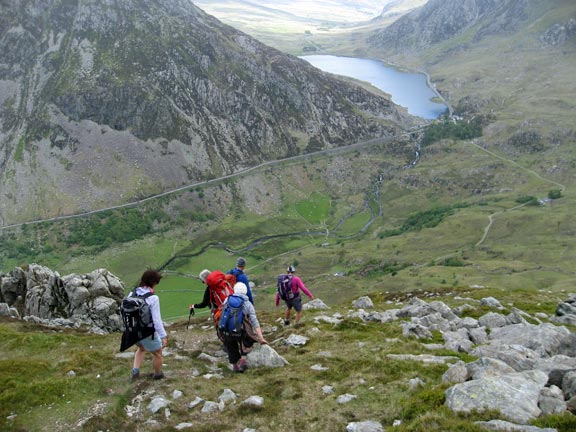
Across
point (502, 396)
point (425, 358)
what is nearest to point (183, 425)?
point (502, 396)

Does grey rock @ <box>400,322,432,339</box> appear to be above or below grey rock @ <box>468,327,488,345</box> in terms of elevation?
above

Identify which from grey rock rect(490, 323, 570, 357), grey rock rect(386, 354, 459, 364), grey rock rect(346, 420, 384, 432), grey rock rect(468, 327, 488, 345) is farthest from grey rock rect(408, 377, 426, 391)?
grey rock rect(468, 327, 488, 345)

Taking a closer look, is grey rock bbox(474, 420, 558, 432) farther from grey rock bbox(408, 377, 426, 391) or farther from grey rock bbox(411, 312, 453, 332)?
grey rock bbox(411, 312, 453, 332)

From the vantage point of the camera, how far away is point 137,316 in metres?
18.6

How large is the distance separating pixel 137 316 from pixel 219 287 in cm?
512

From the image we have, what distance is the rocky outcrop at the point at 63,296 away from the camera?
1842 inches

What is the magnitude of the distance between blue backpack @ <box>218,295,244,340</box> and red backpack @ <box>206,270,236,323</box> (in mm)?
2820

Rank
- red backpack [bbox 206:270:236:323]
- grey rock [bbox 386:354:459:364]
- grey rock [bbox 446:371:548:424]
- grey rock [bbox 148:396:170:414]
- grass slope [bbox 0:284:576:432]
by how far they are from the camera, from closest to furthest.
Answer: grey rock [bbox 446:371:548:424]
grass slope [bbox 0:284:576:432]
grey rock [bbox 148:396:170:414]
grey rock [bbox 386:354:459:364]
red backpack [bbox 206:270:236:323]

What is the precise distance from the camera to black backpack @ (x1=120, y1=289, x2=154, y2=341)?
722 inches

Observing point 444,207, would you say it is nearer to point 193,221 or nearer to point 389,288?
point 389,288

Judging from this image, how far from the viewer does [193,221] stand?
590ft

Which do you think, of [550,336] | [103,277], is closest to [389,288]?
[103,277]

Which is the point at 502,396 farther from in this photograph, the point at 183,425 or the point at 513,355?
the point at 183,425

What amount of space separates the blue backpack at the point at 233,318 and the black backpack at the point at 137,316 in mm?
3024
